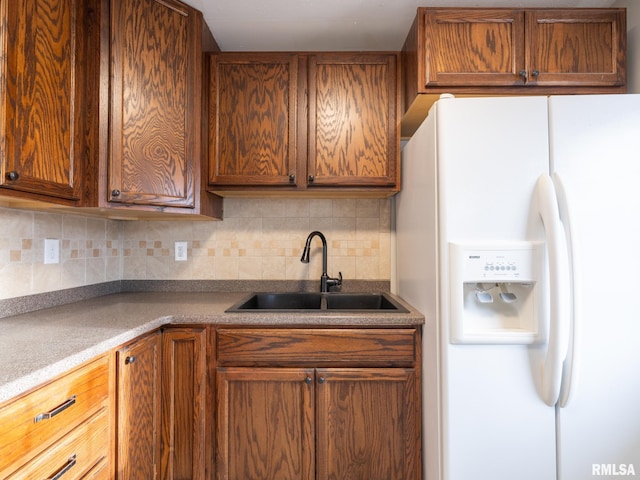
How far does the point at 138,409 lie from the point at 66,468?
36 cm

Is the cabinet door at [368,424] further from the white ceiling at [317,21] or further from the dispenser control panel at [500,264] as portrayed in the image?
the white ceiling at [317,21]

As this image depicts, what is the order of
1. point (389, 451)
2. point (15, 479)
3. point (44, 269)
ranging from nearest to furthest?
point (15, 479), point (389, 451), point (44, 269)

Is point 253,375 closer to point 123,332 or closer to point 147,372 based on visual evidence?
point 147,372

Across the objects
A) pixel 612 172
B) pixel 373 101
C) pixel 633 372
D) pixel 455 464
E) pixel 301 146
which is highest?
pixel 373 101

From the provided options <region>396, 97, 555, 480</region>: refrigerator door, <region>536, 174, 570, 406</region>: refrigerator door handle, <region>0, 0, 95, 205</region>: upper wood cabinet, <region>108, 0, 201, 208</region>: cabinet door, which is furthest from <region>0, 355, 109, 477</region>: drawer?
<region>536, 174, 570, 406</region>: refrigerator door handle

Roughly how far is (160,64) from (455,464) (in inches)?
79.3

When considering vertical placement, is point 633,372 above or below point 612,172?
below

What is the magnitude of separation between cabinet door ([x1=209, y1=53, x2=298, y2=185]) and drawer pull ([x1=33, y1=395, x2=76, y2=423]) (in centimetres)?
112

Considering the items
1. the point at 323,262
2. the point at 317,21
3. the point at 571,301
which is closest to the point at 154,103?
the point at 317,21

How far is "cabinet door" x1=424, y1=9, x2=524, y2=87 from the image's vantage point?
1529mm

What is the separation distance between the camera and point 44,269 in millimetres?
1548

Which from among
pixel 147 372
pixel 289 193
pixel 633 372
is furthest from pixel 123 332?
pixel 633 372

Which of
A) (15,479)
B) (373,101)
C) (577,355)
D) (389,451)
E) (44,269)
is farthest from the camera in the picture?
(373,101)

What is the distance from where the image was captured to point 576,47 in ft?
5.05
